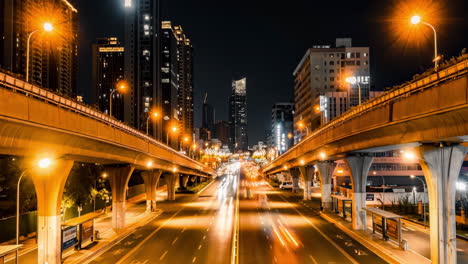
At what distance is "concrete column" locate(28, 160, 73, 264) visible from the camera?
99.5 ft

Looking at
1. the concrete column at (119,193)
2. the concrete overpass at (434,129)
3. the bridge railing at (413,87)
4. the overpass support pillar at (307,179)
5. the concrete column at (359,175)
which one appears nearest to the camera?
the bridge railing at (413,87)

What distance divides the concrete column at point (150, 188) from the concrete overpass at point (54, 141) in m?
16.7

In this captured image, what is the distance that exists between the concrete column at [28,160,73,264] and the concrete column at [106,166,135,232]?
16.6 m

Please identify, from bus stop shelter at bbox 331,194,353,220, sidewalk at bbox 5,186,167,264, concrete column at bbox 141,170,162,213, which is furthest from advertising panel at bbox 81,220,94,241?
bus stop shelter at bbox 331,194,353,220

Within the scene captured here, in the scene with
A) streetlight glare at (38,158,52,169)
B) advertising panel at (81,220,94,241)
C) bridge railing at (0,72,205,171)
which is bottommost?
advertising panel at (81,220,94,241)

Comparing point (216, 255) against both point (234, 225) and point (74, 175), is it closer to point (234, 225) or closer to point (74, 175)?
point (234, 225)

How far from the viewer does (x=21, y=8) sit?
188 m

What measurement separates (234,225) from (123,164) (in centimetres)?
1368

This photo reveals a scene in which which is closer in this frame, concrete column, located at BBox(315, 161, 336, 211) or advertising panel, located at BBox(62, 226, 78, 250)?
advertising panel, located at BBox(62, 226, 78, 250)

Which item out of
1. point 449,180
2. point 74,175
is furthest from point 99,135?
point 74,175

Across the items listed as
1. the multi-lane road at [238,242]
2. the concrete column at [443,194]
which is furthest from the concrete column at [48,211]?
the concrete column at [443,194]

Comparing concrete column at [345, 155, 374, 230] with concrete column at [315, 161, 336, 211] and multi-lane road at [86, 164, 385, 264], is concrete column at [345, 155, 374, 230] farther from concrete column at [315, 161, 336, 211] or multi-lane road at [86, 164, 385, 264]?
concrete column at [315, 161, 336, 211]

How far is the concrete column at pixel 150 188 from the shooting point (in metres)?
65.9

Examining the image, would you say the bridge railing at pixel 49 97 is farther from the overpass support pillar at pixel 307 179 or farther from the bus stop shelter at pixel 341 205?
the overpass support pillar at pixel 307 179
